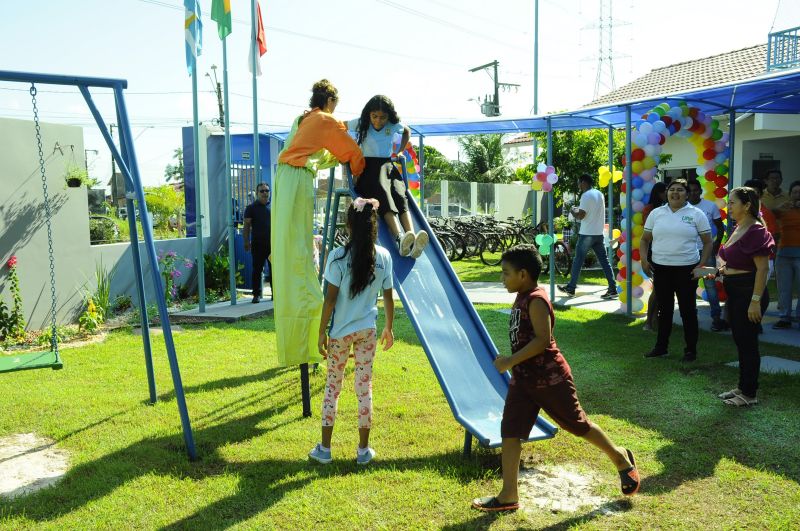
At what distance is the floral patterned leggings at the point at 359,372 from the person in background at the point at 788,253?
5.87 metres

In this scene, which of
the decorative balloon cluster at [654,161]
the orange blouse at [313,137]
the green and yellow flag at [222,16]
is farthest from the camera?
the green and yellow flag at [222,16]

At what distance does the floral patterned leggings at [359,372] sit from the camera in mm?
4309

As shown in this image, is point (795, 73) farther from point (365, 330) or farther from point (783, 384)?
point (365, 330)

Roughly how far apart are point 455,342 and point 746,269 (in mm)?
2240

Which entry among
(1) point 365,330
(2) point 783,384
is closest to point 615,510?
(1) point 365,330

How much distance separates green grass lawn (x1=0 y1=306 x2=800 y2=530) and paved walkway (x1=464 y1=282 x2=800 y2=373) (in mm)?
437

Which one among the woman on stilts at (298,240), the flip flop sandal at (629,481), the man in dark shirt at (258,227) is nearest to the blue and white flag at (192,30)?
the man in dark shirt at (258,227)

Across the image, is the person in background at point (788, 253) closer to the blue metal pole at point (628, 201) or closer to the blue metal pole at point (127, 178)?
the blue metal pole at point (628, 201)

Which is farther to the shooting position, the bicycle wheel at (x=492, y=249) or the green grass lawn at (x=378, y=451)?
the bicycle wheel at (x=492, y=249)

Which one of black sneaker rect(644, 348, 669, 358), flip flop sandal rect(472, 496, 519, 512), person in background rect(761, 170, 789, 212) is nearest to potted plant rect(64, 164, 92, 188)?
A: black sneaker rect(644, 348, 669, 358)

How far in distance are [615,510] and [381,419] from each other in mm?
2032

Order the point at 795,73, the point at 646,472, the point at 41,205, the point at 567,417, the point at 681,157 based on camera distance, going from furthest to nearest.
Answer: the point at 681,157 → the point at 41,205 → the point at 795,73 → the point at 646,472 → the point at 567,417

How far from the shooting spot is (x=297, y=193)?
17.0 feet

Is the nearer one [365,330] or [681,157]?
[365,330]
